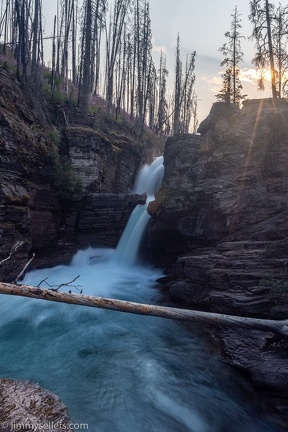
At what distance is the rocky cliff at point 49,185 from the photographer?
11953 mm

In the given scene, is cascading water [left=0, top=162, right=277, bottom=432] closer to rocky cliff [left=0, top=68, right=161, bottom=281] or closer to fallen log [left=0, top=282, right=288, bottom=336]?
fallen log [left=0, top=282, right=288, bottom=336]

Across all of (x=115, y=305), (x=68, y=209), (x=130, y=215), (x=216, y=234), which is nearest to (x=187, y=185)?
(x=216, y=234)

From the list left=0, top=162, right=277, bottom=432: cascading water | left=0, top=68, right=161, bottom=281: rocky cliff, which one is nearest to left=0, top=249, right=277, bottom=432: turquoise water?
left=0, top=162, right=277, bottom=432: cascading water

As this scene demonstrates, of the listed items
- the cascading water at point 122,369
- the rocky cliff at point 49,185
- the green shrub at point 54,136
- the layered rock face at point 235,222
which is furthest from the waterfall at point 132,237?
the green shrub at point 54,136

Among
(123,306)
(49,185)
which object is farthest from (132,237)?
(123,306)

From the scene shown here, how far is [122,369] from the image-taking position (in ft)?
22.3

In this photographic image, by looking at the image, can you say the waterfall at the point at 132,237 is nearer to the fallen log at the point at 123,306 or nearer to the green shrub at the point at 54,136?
the green shrub at the point at 54,136

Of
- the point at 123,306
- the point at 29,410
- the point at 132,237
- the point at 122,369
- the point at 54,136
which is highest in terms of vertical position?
the point at 54,136

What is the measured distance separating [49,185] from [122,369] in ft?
34.9

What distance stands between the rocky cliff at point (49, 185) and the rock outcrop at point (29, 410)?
8242 millimetres

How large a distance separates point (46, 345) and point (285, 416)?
6.34 meters

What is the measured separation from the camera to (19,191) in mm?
12312

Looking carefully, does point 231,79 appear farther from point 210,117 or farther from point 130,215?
point 130,215

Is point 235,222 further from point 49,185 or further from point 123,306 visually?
point 49,185
